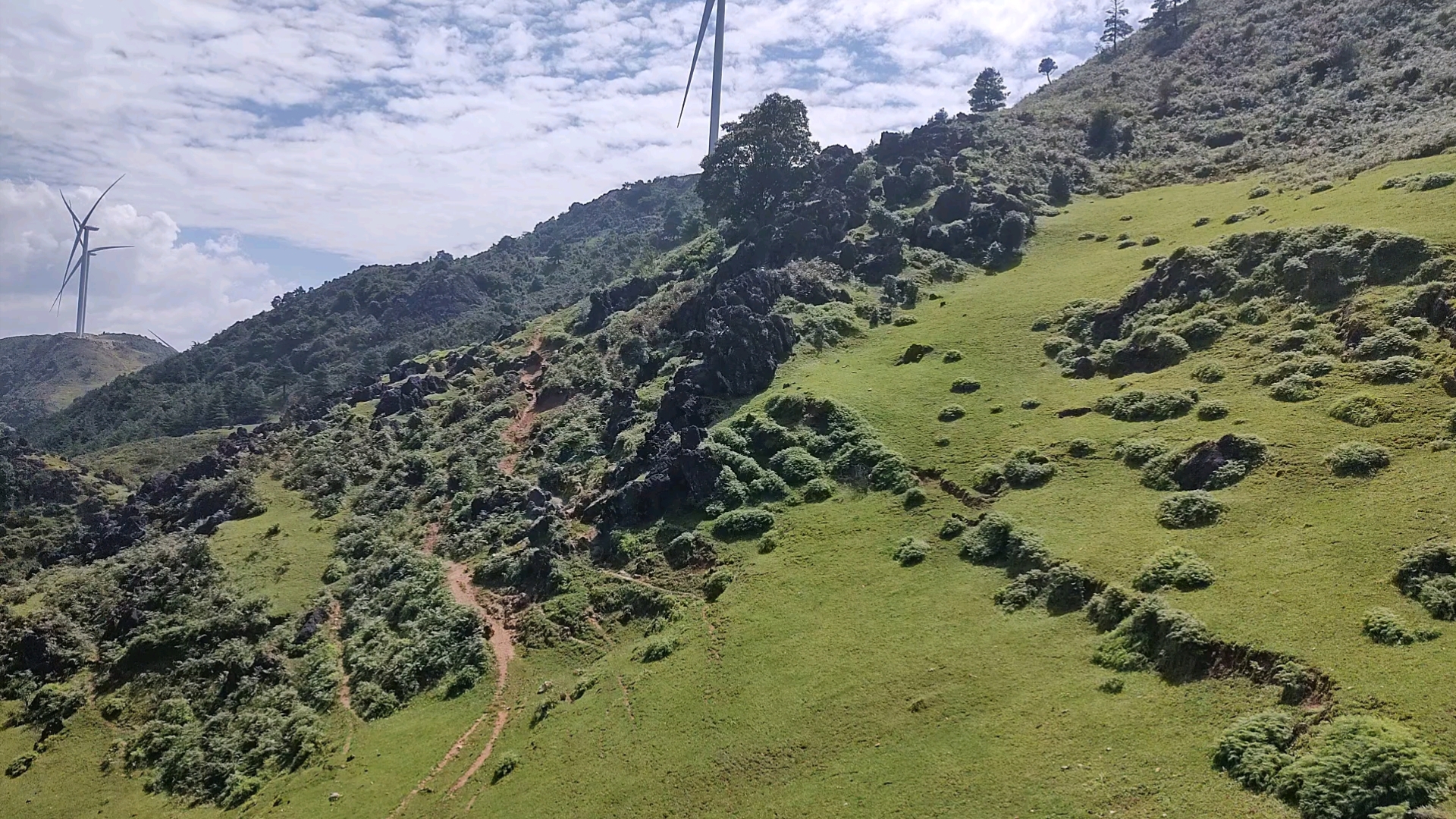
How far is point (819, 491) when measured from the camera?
181ft

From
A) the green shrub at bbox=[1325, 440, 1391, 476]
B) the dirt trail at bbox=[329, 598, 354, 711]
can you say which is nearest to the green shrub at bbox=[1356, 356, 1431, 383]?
the green shrub at bbox=[1325, 440, 1391, 476]

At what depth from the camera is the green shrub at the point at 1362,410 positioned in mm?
41188

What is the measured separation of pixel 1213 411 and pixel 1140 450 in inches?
228

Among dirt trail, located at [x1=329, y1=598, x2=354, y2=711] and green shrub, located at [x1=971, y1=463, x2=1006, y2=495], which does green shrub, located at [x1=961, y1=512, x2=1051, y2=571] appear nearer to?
green shrub, located at [x1=971, y1=463, x2=1006, y2=495]

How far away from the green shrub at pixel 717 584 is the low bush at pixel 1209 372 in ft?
107

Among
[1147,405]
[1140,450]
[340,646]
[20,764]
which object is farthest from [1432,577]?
[20,764]

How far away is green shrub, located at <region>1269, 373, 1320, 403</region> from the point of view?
46.4 m

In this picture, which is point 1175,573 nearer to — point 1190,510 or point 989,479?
point 1190,510

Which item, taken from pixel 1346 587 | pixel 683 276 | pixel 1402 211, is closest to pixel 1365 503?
pixel 1346 587

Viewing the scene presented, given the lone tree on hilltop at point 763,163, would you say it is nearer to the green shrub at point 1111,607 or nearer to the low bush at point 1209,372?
the low bush at point 1209,372

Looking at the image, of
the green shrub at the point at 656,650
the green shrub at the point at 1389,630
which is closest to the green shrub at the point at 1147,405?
the green shrub at the point at 1389,630

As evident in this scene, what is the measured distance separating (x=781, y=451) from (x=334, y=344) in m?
172

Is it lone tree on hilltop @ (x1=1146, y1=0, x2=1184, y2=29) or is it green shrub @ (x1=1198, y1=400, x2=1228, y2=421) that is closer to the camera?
green shrub @ (x1=1198, y1=400, x2=1228, y2=421)

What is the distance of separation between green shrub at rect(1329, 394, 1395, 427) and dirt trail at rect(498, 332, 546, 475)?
6076 cm
